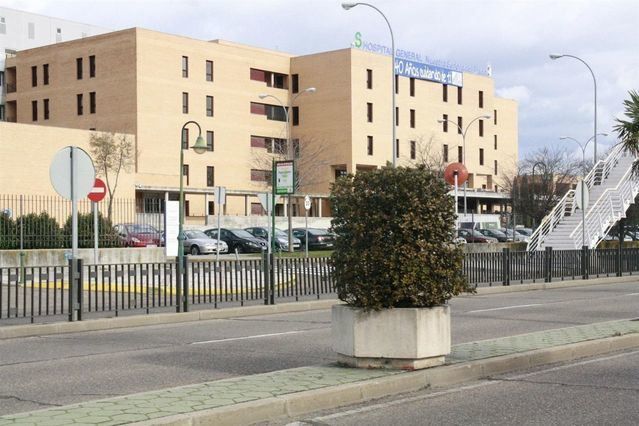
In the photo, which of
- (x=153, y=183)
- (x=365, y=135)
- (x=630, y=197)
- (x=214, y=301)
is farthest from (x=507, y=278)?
(x=365, y=135)

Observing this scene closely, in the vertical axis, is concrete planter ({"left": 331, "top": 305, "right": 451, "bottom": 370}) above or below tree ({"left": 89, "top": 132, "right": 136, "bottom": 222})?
below

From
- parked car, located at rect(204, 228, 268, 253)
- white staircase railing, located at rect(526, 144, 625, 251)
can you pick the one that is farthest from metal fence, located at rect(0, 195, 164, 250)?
white staircase railing, located at rect(526, 144, 625, 251)

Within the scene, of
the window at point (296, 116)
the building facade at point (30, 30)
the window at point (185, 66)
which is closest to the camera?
the window at point (185, 66)

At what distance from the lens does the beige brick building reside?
69.4 meters

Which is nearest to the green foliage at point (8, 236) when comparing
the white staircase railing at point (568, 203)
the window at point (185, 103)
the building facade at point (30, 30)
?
the white staircase railing at point (568, 203)

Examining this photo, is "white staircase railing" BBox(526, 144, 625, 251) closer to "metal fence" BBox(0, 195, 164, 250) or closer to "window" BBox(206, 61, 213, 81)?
"metal fence" BBox(0, 195, 164, 250)

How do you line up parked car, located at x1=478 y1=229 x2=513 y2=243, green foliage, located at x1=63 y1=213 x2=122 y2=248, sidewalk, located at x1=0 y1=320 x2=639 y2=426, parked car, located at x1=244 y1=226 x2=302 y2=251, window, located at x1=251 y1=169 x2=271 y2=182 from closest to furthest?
1. sidewalk, located at x1=0 y1=320 x2=639 y2=426
2. green foliage, located at x1=63 y1=213 x2=122 y2=248
3. parked car, located at x1=244 y1=226 x2=302 y2=251
4. parked car, located at x1=478 y1=229 x2=513 y2=243
5. window, located at x1=251 y1=169 x2=271 y2=182

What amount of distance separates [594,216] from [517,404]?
103ft

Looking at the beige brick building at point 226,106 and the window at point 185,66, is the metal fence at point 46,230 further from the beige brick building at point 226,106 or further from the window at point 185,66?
the window at point 185,66

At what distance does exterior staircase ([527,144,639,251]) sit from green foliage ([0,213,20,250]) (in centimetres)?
2070

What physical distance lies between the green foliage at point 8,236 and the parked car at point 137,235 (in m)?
3.91

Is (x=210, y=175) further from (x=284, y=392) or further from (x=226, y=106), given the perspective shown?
(x=284, y=392)

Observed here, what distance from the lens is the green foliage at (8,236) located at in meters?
29.1

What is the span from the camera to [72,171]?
51.3ft
